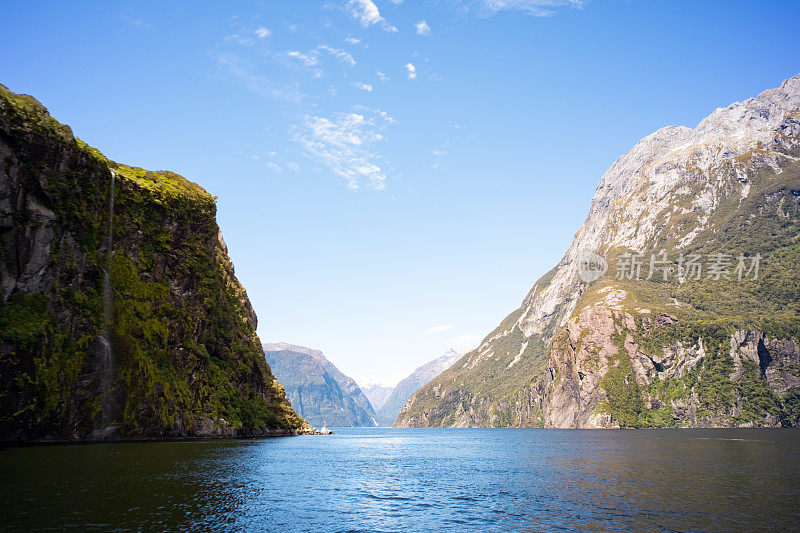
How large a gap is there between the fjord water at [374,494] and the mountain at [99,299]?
15605mm

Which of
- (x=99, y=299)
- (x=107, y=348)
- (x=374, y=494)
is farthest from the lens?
(x=99, y=299)

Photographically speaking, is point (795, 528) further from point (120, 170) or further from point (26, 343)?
point (120, 170)

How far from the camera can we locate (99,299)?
88.3 m

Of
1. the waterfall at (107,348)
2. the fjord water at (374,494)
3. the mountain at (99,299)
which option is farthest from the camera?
the waterfall at (107,348)

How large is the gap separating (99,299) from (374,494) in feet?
231

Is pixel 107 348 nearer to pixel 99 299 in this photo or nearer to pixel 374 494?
pixel 99 299

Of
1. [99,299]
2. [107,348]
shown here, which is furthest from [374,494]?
[99,299]

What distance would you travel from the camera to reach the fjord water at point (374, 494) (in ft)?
101

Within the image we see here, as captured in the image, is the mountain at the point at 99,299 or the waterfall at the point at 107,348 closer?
the mountain at the point at 99,299

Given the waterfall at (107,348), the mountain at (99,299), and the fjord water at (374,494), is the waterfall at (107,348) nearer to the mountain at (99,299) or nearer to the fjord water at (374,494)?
the mountain at (99,299)

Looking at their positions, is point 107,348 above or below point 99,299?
below

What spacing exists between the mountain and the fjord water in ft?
51.2

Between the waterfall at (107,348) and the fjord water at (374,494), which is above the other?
the waterfall at (107,348)

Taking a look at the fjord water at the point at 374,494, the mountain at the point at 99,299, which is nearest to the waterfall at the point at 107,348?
the mountain at the point at 99,299
